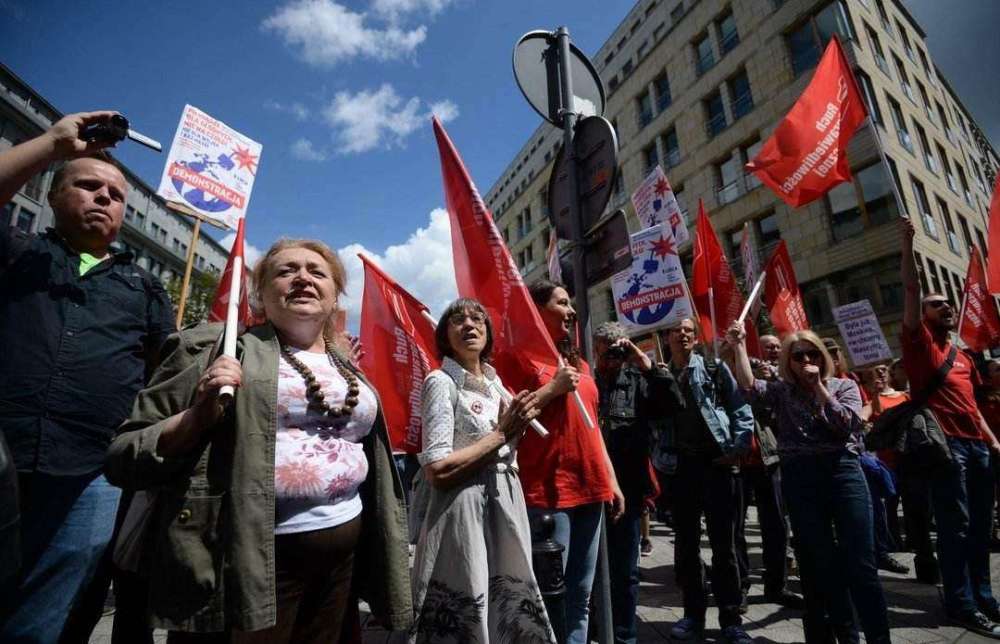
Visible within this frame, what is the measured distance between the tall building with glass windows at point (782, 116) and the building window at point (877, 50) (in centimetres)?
7

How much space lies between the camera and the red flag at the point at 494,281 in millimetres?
2439

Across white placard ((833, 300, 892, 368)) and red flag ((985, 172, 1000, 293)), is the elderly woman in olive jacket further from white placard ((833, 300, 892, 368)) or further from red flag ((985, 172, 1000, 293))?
white placard ((833, 300, 892, 368))

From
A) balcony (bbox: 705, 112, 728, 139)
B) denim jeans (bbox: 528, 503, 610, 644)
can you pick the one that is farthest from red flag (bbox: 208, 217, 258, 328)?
balcony (bbox: 705, 112, 728, 139)

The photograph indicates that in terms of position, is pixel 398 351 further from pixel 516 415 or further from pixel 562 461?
pixel 516 415

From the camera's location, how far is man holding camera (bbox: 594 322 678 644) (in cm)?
323

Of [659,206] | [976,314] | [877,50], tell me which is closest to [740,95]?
[877,50]

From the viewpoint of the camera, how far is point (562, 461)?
8.20ft

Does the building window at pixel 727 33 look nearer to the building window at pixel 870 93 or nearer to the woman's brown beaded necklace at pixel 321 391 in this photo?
the building window at pixel 870 93

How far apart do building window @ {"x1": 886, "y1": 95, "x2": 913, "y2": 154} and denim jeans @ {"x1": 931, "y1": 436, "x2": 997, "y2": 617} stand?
19551 mm

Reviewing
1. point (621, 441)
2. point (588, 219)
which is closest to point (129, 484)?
point (588, 219)

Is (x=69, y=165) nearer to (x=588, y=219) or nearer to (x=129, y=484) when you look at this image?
(x=129, y=484)

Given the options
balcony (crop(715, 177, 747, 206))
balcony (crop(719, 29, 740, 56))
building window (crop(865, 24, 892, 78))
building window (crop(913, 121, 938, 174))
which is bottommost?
balcony (crop(715, 177, 747, 206))

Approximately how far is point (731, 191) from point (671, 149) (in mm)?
4650

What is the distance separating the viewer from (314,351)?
1.79m
